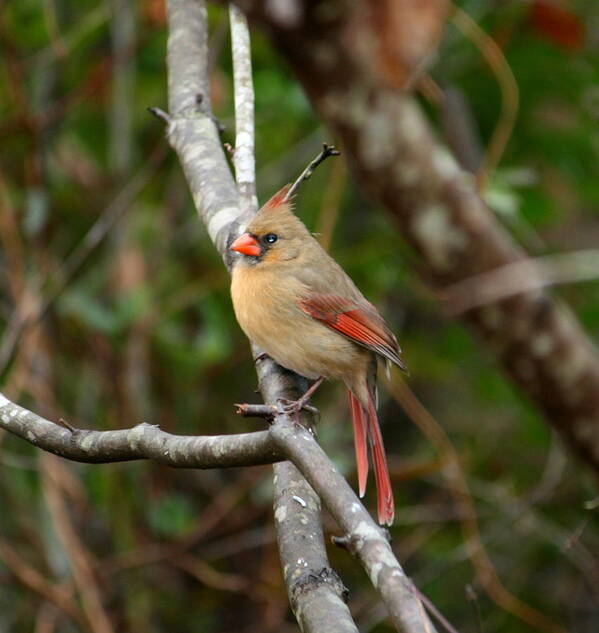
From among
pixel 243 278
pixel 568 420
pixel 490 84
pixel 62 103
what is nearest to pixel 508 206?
pixel 243 278

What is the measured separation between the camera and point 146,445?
2031 mm

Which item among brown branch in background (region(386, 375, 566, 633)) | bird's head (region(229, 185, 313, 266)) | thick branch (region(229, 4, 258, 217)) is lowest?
brown branch in background (region(386, 375, 566, 633))

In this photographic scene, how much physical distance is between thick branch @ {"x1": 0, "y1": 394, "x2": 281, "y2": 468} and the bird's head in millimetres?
1058

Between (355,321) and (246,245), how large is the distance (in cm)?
49

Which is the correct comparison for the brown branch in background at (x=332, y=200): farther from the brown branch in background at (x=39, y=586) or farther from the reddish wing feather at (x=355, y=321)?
the brown branch in background at (x=39, y=586)

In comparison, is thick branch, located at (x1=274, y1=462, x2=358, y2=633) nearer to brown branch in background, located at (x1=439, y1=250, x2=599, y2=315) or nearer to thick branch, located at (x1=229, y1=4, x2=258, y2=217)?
brown branch in background, located at (x1=439, y1=250, x2=599, y2=315)

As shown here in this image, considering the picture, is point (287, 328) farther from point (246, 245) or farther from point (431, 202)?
point (431, 202)

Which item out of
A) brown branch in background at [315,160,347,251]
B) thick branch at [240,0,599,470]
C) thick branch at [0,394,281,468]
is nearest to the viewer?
thick branch at [240,0,599,470]

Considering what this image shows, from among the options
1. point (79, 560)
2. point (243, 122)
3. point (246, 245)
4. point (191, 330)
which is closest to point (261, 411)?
point (246, 245)

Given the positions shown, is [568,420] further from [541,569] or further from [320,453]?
[541,569]

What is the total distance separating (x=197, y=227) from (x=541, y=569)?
2605 millimetres

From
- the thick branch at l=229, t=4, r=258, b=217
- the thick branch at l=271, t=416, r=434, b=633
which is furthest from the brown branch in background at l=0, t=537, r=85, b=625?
the thick branch at l=271, t=416, r=434, b=633

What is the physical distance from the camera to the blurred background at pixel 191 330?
457cm

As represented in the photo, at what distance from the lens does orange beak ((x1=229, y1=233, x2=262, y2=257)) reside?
10.0 ft
